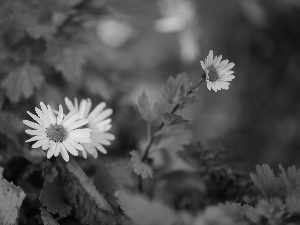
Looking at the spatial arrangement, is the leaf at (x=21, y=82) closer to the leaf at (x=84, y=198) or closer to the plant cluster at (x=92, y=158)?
the plant cluster at (x=92, y=158)

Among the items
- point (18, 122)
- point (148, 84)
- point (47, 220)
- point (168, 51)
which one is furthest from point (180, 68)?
point (47, 220)

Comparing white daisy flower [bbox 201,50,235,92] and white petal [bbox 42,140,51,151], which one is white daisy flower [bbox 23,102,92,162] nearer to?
white petal [bbox 42,140,51,151]

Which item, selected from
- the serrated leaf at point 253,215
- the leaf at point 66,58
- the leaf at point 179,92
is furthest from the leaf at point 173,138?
the leaf at point 66,58

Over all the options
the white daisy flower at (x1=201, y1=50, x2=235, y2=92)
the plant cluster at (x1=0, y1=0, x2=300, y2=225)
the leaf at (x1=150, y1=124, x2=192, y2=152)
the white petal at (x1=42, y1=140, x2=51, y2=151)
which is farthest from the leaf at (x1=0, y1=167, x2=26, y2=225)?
the white daisy flower at (x1=201, y1=50, x2=235, y2=92)

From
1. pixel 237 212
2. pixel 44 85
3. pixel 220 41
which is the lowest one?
pixel 237 212

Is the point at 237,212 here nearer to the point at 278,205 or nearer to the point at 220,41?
the point at 278,205

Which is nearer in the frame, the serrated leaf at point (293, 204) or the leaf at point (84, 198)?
the serrated leaf at point (293, 204)
